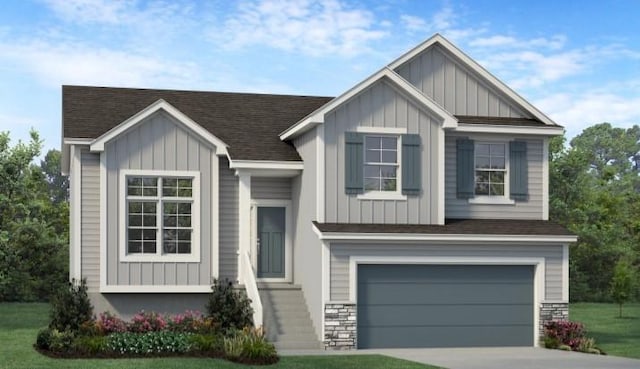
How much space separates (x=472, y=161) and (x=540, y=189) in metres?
2.08

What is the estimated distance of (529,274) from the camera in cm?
2309

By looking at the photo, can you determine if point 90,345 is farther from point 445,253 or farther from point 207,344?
point 445,253

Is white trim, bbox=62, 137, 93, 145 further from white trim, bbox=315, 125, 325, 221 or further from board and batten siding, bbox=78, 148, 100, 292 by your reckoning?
white trim, bbox=315, 125, 325, 221

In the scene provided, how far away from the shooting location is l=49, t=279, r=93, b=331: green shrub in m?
20.6

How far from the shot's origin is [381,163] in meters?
22.5

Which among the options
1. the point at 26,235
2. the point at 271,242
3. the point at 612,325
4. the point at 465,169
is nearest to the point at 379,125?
the point at 465,169

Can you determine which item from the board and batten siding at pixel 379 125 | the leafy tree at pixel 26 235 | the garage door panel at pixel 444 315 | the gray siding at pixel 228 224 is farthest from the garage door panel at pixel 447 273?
the leafy tree at pixel 26 235

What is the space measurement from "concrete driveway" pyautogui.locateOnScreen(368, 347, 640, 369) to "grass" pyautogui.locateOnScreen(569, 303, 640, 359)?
189cm

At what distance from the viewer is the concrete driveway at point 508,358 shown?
1842 centimetres

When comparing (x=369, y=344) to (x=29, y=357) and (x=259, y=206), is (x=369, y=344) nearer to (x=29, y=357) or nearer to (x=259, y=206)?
(x=259, y=206)

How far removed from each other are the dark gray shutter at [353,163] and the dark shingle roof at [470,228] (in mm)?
884

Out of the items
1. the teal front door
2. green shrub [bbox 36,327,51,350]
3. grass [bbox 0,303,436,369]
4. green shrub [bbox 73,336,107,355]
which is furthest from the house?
green shrub [bbox 73,336,107,355]

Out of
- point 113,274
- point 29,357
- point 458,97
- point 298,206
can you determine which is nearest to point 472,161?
point 458,97

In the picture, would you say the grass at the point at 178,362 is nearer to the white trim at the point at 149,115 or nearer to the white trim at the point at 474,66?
the white trim at the point at 149,115
